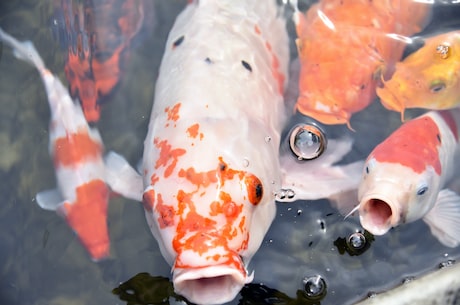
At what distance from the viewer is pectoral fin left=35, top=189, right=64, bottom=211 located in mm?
3467

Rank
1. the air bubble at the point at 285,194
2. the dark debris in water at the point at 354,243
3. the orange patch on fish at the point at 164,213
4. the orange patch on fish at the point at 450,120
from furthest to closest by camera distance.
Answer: the orange patch on fish at the point at 450,120 < the air bubble at the point at 285,194 < the dark debris in water at the point at 354,243 < the orange patch on fish at the point at 164,213

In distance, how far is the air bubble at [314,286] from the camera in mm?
3127

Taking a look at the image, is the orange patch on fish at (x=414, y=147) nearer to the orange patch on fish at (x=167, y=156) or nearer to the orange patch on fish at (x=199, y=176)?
the orange patch on fish at (x=199, y=176)

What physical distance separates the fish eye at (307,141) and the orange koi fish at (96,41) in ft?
3.62

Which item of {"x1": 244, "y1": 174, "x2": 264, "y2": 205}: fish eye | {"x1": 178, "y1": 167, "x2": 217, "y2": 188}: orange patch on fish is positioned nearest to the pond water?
{"x1": 244, "y1": 174, "x2": 264, "y2": 205}: fish eye

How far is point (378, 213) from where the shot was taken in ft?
10.4

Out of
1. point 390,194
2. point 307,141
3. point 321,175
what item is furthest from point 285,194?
point 390,194

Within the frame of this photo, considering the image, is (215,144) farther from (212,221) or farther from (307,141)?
(307,141)

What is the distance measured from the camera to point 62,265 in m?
3.33

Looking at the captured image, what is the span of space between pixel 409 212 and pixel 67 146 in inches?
69.7

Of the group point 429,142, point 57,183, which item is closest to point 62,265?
point 57,183

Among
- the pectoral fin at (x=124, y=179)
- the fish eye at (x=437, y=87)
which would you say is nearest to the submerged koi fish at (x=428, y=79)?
the fish eye at (x=437, y=87)

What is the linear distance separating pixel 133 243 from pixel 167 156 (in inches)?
21.8

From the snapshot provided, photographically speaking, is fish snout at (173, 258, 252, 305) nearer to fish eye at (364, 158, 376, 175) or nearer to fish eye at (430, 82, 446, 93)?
fish eye at (364, 158, 376, 175)
